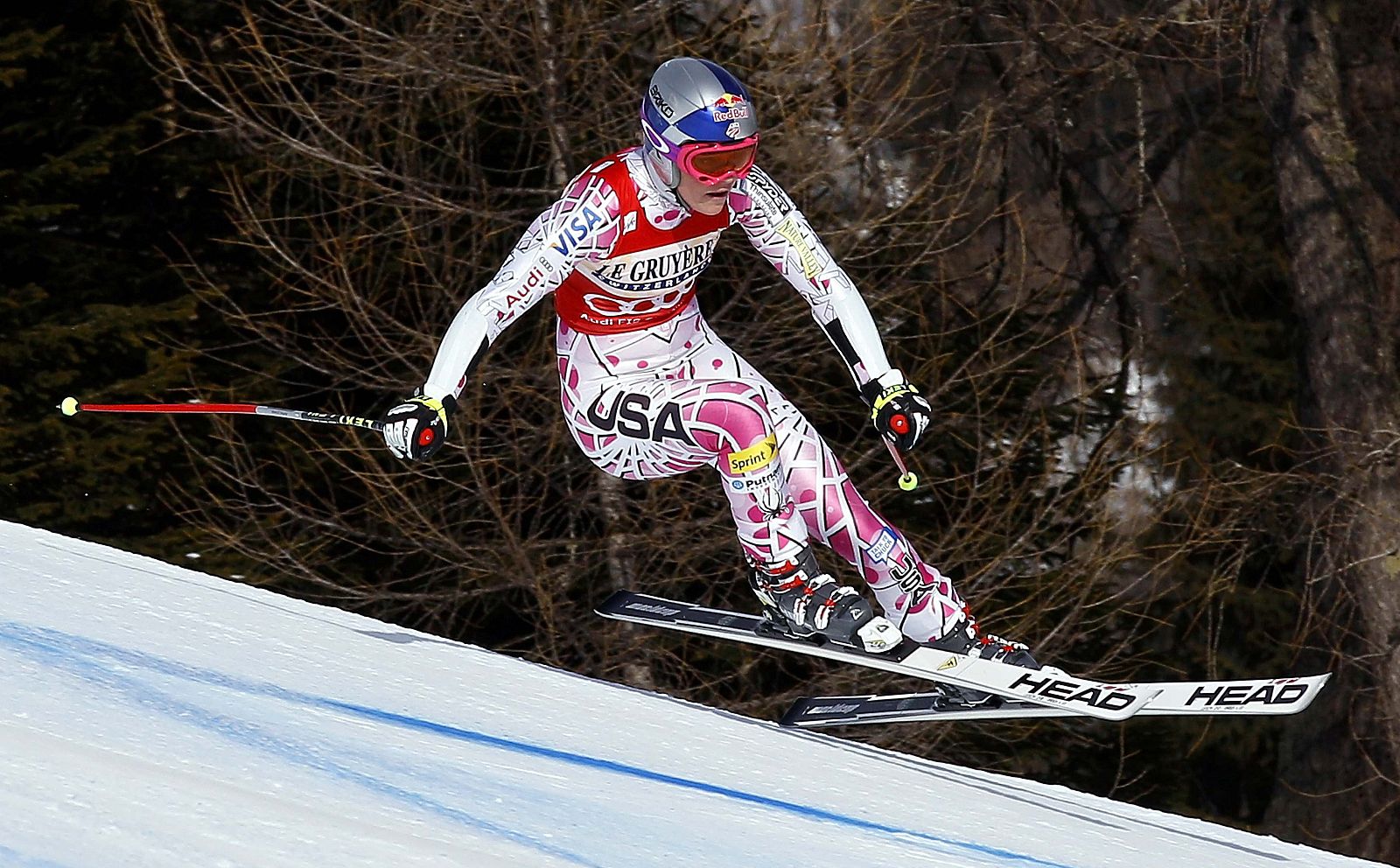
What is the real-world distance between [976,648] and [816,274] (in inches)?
45.4

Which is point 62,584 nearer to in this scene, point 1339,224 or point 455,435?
point 455,435

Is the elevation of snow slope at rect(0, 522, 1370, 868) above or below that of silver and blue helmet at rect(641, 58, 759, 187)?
below

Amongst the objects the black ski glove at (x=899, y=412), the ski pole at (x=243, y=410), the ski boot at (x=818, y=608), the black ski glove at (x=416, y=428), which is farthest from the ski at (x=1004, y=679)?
the ski pole at (x=243, y=410)

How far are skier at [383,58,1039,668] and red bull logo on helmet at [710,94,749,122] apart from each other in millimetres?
13

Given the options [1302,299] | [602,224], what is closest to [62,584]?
[602,224]

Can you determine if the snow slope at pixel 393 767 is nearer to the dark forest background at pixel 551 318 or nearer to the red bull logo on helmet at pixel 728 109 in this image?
the red bull logo on helmet at pixel 728 109

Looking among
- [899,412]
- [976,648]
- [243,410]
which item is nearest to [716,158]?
[899,412]

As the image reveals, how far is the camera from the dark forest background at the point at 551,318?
9.55m

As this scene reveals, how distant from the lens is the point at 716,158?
4.65 m

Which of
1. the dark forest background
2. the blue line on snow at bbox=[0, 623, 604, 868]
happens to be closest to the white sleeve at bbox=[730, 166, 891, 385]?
the blue line on snow at bbox=[0, 623, 604, 868]

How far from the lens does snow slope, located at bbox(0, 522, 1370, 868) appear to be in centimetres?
297

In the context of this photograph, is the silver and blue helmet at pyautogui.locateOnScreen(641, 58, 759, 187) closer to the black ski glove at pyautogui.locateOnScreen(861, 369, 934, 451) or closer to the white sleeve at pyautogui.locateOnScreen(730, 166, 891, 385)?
the white sleeve at pyautogui.locateOnScreen(730, 166, 891, 385)

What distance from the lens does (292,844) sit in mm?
2900

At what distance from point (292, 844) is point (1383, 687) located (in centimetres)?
821
